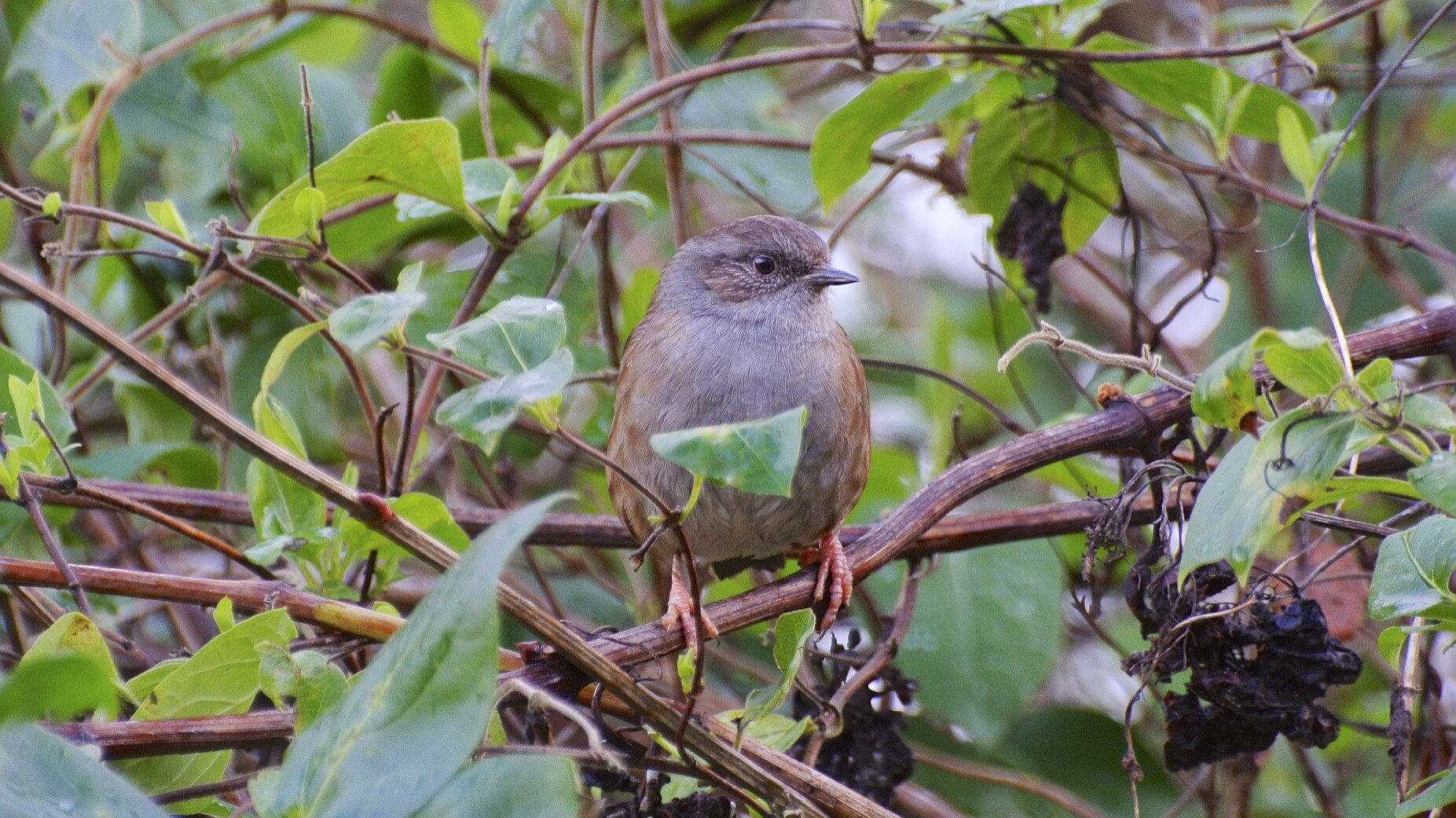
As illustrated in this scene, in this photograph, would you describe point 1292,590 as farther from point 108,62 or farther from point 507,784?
point 108,62

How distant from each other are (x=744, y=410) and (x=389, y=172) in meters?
1.24

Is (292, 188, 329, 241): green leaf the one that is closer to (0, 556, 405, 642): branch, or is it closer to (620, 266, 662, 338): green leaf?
(0, 556, 405, 642): branch

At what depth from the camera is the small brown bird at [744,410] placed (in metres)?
3.72

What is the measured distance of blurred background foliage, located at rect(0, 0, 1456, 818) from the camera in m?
3.94

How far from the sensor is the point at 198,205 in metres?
4.67

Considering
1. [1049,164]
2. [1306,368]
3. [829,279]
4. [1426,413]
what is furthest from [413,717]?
[1049,164]

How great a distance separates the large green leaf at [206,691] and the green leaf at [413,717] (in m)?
0.66

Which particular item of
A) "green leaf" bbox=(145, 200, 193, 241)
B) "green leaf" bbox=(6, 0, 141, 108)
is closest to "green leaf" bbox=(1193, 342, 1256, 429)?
"green leaf" bbox=(145, 200, 193, 241)

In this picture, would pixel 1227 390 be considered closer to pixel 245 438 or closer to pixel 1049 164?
pixel 245 438

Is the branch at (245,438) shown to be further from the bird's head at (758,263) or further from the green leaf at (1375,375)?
the bird's head at (758,263)

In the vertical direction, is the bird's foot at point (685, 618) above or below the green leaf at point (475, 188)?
below

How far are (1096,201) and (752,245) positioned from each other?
120 centimetres

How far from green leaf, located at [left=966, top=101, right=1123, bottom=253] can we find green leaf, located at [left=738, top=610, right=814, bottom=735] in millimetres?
2018

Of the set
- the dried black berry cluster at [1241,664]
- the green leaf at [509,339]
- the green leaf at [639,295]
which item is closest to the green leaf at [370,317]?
the green leaf at [509,339]
